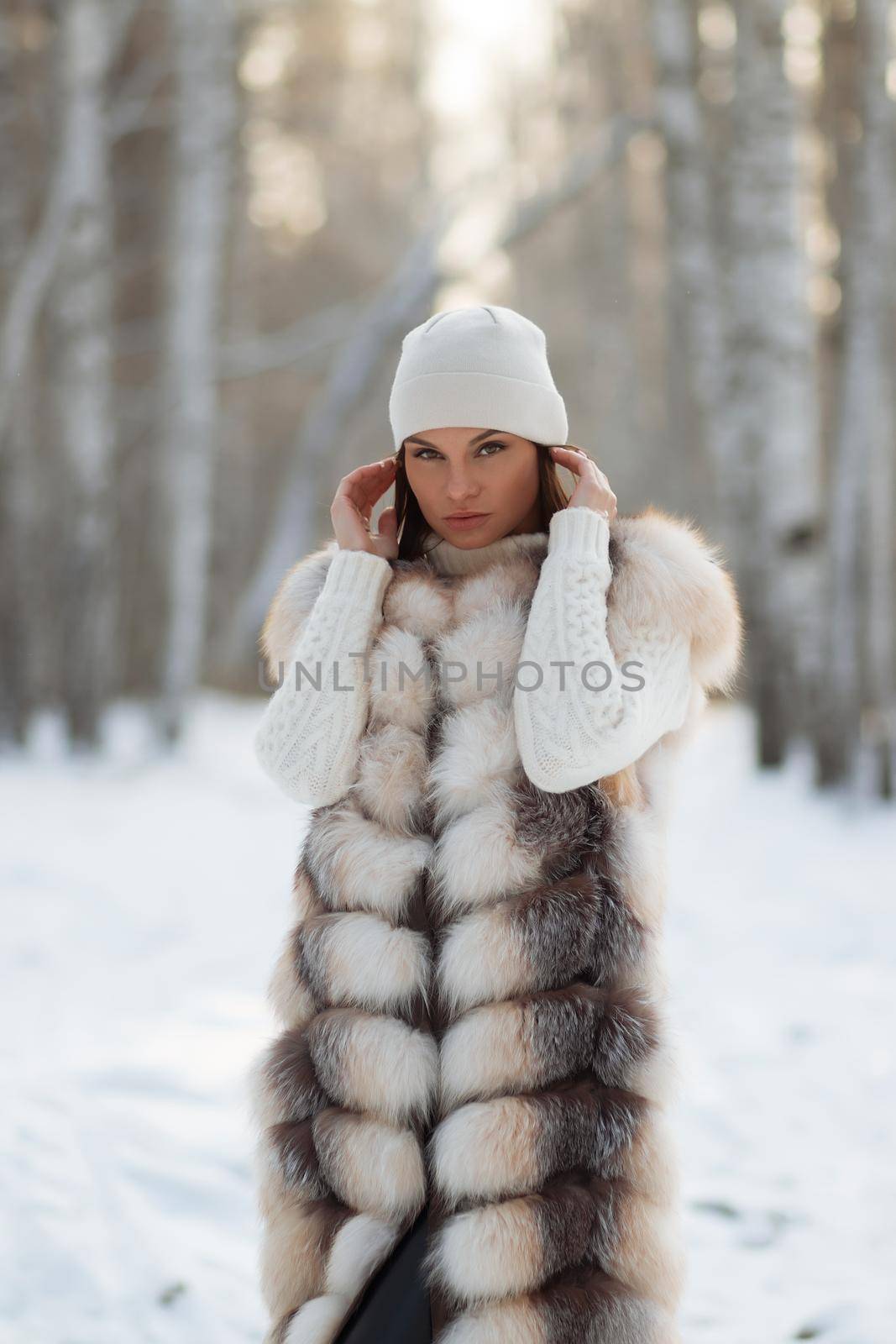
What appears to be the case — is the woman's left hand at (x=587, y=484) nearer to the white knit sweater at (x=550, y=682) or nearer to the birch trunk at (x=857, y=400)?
the white knit sweater at (x=550, y=682)

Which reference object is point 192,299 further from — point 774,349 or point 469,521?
point 469,521

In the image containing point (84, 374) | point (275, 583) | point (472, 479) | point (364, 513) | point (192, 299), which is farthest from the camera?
point (275, 583)

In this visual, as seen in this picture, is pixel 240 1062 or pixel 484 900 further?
pixel 240 1062

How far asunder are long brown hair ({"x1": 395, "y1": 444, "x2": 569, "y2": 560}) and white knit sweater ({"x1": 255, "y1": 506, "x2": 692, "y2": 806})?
0.37 feet

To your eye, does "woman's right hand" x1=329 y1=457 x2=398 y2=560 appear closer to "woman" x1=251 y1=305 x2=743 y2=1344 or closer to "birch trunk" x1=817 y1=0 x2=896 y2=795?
"woman" x1=251 y1=305 x2=743 y2=1344

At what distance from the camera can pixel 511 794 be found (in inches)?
63.6

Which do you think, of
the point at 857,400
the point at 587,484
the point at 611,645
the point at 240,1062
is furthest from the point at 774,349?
the point at 611,645

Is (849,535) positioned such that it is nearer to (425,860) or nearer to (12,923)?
(12,923)

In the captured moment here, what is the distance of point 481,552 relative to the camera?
1.84 m

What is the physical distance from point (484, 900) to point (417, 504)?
688mm

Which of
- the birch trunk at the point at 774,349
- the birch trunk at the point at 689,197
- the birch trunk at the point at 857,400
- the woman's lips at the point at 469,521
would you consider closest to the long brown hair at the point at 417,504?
the woman's lips at the point at 469,521

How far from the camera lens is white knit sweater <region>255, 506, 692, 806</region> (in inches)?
61.2

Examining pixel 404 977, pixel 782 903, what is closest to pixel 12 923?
pixel 782 903

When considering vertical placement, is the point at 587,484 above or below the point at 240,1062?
above
